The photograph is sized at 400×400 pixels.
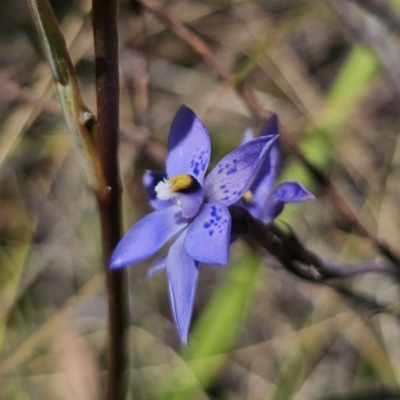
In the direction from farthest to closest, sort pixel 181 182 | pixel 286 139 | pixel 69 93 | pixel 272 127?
pixel 286 139 < pixel 272 127 < pixel 181 182 < pixel 69 93

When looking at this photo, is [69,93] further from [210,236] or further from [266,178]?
[266,178]

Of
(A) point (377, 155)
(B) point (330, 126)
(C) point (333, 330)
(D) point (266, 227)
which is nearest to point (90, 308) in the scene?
(C) point (333, 330)

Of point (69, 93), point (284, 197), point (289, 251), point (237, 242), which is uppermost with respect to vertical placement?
point (69, 93)

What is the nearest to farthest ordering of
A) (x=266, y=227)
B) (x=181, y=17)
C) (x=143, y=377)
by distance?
(x=266, y=227)
(x=143, y=377)
(x=181, y=17)

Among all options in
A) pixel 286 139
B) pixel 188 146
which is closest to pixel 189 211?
pixel 188 146

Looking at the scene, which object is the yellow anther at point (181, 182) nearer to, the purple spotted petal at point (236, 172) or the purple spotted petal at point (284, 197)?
the purple spotted petal at point (236, 172)

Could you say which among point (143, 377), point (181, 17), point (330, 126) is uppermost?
point (181, 17)

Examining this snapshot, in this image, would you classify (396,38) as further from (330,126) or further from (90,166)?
(90,166)

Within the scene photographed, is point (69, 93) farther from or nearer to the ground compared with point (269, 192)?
farther from the ground
